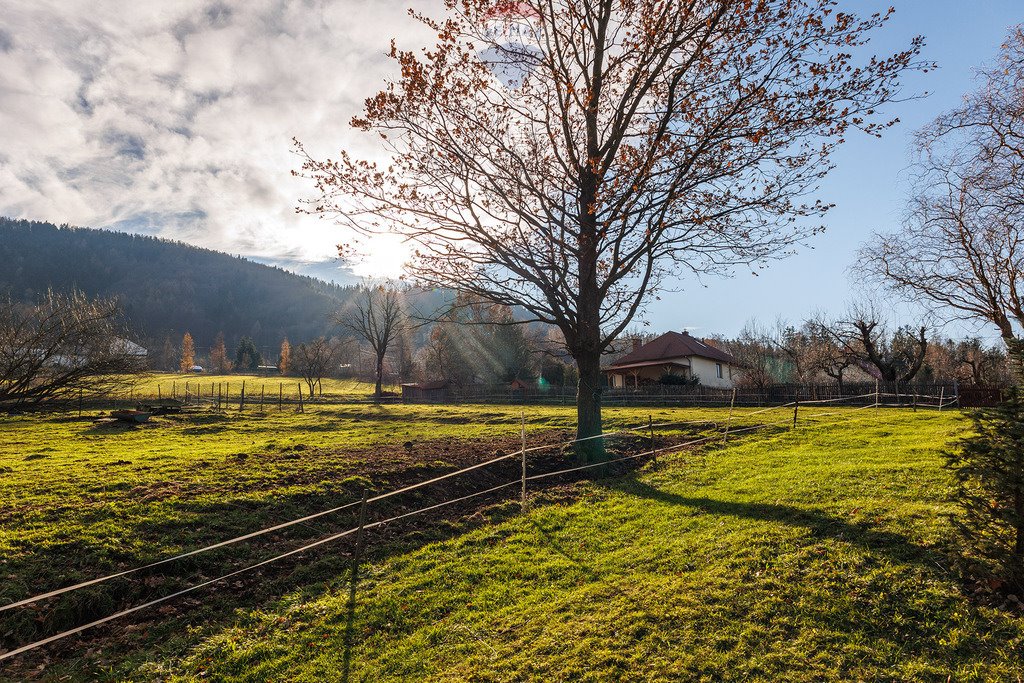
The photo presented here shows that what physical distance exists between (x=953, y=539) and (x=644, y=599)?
3942 millimetres

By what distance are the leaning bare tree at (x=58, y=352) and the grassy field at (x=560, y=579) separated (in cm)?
1933

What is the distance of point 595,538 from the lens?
9.17 m

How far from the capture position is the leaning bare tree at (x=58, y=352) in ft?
90.8

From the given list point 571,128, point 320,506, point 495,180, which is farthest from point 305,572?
point 571,128

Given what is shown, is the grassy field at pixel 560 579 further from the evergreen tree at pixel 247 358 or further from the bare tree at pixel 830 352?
the evergreen tree at pixel 247 358

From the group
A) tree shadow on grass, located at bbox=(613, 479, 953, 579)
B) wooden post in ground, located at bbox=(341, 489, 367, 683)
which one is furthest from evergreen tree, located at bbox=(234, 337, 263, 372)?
tree shadow on grass, located at bbox=(613, 479, 953, 579)

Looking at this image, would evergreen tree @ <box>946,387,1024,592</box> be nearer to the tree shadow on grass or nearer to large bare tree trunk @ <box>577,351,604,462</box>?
the tree shadow on grass

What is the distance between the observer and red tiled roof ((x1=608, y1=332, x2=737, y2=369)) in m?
50.8

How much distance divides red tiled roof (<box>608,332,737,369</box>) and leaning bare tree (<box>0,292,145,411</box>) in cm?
4449

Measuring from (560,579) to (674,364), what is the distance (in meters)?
45.3

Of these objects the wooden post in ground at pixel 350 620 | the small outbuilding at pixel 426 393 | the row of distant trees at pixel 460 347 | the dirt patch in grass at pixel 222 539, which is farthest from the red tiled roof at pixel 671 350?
the wooden post in ground at pixel 350 620

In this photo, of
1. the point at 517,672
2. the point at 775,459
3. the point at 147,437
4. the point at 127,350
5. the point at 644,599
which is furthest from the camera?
the point at 127,350

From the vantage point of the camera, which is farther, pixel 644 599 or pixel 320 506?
→ pixel 320 506

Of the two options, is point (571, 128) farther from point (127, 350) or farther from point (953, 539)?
point (127, 350)
